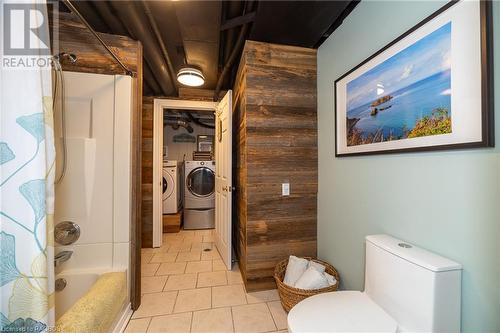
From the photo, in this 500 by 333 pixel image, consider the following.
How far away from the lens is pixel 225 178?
102 inches

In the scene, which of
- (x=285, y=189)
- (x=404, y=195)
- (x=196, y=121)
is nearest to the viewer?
(x=404, y=195)

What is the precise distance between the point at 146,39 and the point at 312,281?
8.20ft

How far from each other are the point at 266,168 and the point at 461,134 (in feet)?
4.34

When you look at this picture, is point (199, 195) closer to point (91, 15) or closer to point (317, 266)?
point (317, 266)

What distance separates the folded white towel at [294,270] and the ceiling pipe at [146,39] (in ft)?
7.80

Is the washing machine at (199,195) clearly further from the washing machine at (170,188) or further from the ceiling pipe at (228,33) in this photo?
the ceiling pipe at (228,33)

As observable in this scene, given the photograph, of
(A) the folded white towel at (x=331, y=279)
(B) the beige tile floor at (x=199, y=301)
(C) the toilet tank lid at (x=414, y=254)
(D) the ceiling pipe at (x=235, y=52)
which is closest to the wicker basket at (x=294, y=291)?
(A) the folded white towel at (x=331, y=279)

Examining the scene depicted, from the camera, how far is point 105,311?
49.0 inches

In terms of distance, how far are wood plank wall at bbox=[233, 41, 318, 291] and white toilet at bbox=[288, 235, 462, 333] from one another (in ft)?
2.71

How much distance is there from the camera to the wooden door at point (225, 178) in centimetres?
245

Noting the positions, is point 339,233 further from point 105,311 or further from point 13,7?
point 13,7

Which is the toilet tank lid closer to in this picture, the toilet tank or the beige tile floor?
the toilet tank
